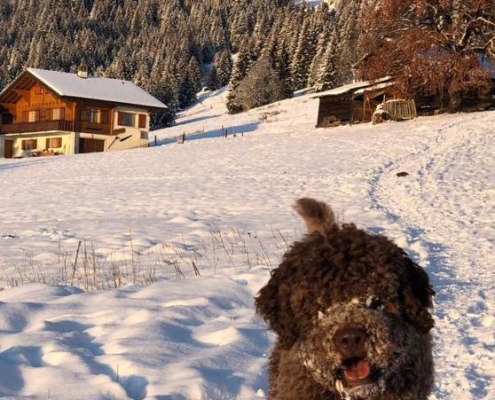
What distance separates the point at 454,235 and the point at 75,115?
160ft

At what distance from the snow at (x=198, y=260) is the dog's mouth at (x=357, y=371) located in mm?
2009

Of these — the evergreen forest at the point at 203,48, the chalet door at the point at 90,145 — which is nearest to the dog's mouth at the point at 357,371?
the chalet door at the point at 90,145

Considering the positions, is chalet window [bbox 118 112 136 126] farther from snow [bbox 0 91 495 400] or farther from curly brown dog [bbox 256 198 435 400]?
curly brown dog [bbox 256 198 435 400]

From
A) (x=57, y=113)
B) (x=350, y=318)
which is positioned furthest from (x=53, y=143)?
(x=350, y=318)

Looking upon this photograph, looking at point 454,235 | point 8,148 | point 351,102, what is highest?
point 351,102

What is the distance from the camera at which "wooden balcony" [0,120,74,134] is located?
2152 inches

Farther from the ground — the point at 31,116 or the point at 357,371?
the point at 31,116

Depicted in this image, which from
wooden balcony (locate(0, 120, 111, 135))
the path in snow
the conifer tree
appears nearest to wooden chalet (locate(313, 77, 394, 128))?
the path in snow

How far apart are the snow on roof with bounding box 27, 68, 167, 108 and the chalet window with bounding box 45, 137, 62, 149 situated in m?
5.21

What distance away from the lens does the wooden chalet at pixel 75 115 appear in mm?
55188

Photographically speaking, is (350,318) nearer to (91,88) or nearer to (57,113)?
(91,88)

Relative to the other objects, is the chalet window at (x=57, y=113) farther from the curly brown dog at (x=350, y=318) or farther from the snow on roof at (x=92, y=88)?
the curly brown dog at (x=350, y=318)

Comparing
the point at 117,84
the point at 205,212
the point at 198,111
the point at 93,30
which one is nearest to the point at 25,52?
the point at 93,30

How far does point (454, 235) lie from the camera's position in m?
11.7
